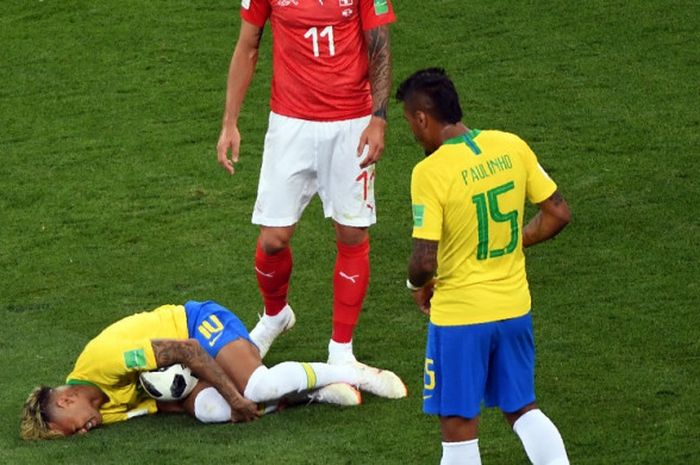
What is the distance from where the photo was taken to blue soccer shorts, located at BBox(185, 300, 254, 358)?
733cm

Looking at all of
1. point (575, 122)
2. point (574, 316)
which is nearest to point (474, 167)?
point (574, 316)

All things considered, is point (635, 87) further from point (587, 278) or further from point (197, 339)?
point (197, 339)

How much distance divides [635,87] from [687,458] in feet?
17.8

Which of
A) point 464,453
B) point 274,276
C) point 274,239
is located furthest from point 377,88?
point 464,453

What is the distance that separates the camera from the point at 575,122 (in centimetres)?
1104

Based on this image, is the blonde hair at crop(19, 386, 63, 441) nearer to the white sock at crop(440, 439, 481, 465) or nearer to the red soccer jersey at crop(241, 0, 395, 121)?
the red soccer jersey at crop(241, 0, 395, 121)

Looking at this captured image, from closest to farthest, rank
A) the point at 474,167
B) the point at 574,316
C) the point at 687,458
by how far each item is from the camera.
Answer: the point at 474,167 → the point at 687,458 → the point at 574,316

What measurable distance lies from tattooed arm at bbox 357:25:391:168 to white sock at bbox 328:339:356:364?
0.91 meters

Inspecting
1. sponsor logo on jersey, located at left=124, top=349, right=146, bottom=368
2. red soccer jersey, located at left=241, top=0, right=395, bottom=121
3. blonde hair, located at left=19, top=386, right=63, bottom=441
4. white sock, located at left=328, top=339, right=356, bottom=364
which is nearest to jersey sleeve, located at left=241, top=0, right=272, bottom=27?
red soccer jersey, located at left=241, top=0, right=395, bottom=121

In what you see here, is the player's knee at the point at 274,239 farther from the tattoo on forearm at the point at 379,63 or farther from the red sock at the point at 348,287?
the tattoo on forearm at the point at 379,63

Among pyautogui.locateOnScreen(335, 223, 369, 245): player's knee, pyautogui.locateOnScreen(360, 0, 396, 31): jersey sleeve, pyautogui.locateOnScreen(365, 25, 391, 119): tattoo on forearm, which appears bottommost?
pyautogui.locateOnScreen(335, 223, 369, 245): player's knee

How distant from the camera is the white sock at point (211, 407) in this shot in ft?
23.6

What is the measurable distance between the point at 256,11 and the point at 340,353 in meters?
1.69

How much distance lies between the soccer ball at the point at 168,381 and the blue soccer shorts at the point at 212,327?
0.16 metres
